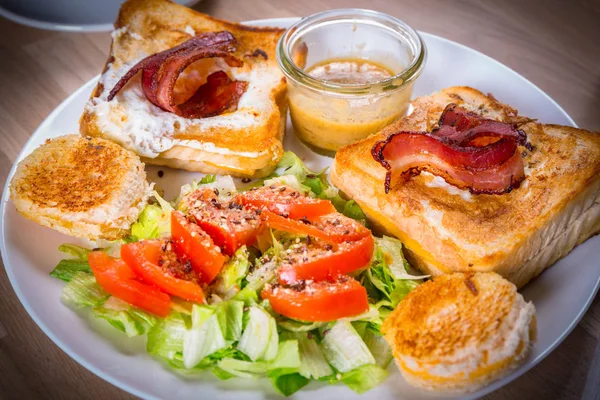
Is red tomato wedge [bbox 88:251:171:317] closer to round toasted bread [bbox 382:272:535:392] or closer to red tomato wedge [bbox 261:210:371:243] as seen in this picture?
red tomato wedge [bbox 261:210:371:243]

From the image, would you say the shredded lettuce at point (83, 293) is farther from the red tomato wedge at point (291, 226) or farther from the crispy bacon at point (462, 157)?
the crispy bacon at point (462, 157)

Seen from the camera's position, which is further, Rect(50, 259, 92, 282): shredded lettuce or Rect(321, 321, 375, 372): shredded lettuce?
Rect(50, 259, 92, 282): shredded lettuce

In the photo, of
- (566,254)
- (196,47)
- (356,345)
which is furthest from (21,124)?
(566,254)

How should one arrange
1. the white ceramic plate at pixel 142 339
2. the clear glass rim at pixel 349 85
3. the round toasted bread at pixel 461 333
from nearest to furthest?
1. the round toasted bread at pixel 461 333
2. the white ceramic plate at pixel 142 339
3. the clear glass rim at pixel 349 85

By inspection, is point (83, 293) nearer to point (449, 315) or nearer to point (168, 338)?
point (168, 338)

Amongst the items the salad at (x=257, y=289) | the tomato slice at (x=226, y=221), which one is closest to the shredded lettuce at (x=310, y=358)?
the salad at (x=257, y=289)

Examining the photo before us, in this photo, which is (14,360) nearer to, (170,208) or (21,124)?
(170,208)

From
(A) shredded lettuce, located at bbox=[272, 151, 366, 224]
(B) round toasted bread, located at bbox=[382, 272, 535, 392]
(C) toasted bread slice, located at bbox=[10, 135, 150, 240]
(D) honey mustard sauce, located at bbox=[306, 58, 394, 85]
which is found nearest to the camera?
(B) round toasted bread, located at bbox=[382, 272, 535, 392]

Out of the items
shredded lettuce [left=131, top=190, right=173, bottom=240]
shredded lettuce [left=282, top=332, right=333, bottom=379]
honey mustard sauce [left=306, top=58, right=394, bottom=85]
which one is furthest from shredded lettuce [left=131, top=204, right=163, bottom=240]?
honey mustard sauce [left=306, top=58, right=394, bottom=85]
